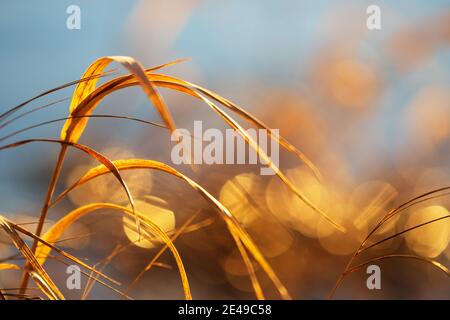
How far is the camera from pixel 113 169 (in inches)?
17.8

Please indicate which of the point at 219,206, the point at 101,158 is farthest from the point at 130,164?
the point at 219,206

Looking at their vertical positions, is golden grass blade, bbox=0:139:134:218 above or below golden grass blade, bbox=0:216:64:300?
above

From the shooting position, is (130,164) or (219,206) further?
Result: (130,164)

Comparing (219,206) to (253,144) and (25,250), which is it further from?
(25,250)

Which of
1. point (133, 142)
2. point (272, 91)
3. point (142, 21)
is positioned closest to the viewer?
point (142, 21)

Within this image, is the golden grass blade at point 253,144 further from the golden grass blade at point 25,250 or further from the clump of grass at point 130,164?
Answer: the golden grass blade at point 25,250

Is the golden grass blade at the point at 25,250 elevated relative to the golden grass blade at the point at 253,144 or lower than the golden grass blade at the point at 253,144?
lower

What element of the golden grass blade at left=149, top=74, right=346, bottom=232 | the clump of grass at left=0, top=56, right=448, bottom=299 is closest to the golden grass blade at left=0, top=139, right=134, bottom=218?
the clump of grass at left=0, top=56, right=448, bottom=299

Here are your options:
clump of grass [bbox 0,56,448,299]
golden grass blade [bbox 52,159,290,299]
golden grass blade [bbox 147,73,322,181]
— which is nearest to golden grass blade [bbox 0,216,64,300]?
clump of grass [bbox 0,56,448,299]

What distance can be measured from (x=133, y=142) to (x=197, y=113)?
445 millimetres

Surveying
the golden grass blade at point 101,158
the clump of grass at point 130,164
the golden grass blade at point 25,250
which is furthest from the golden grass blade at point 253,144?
the golden grass blade at point 25,250

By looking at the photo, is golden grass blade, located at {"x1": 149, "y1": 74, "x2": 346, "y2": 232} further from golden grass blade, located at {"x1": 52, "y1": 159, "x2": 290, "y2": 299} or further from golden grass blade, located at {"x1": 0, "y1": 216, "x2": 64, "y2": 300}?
golden grass blade, located at {"x1": 0, "y1": 216, "x2": 64, "y2": 300}
